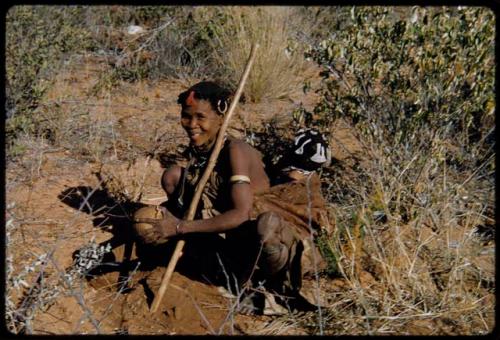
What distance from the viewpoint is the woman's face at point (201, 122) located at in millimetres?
3088

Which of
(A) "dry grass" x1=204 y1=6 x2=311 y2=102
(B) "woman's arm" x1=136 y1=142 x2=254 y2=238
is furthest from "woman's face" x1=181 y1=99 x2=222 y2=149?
(A) "dry grass" x1=204 y1=6 x2=311 y2=102

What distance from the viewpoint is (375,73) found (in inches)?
149

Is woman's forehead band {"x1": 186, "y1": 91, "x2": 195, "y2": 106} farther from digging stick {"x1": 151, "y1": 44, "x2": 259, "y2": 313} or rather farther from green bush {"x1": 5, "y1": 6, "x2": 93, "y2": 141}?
green bush {"x1": 5, "y1": 6, "x2": 93, "y2": 141}

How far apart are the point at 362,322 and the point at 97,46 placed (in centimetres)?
517

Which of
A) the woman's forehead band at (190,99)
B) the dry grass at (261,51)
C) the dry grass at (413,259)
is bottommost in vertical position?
the dry grass at (413,259)

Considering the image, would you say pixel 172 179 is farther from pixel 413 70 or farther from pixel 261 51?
pixel 261 51

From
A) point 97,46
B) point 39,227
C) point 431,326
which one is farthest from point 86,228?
point 97,46

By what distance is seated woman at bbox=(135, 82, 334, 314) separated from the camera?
2895mm

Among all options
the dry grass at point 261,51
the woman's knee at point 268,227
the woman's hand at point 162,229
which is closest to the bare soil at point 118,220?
the dry grass at point 261,51

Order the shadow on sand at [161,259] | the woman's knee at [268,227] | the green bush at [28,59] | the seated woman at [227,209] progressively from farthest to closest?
1. the green bush at [28,59]
2. the shadow on sand at [161,259]
3. the seated woman at [227,209]
4. the woman's knee at [268,227]

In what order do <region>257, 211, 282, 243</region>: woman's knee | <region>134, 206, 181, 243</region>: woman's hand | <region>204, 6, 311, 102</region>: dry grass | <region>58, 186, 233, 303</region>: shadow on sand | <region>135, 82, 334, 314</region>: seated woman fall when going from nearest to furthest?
<region>257, 211, 282, 243</region>: woman's knee < <region>135, 82, 334, 314</region>: seated woman < <region>134, 206, 181, 243</region>: woman's hand < <region>58, 186, 233, 303</region>: shadow on sand < <region>204, 6, 311, 102</region>: dry grass

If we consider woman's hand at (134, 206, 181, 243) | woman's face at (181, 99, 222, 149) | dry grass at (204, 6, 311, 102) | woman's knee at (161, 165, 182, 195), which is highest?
dry grass at (204, 6, 311, 102)

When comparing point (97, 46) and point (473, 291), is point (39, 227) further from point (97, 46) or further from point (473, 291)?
point (97, 46)

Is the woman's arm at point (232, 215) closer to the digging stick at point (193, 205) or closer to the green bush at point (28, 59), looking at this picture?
the digging stick at point (193, 205)
